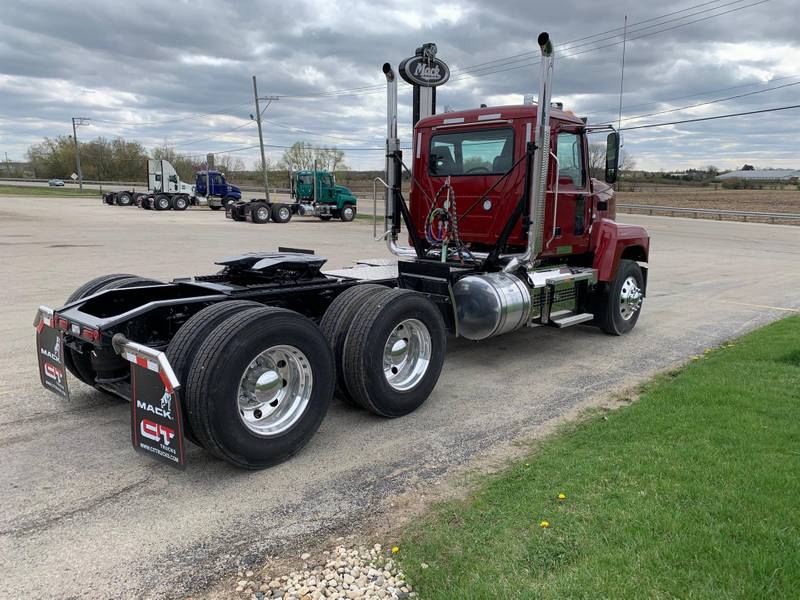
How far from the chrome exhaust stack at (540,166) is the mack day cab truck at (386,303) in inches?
0.6

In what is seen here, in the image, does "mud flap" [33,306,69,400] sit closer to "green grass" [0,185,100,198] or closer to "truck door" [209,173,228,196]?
"truck door" [209,173,228,196]

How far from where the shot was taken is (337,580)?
2.85 m

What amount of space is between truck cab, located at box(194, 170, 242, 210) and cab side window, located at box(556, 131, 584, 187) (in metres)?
35.6

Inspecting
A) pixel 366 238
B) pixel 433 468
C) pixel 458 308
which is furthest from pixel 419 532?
pixel 366 238

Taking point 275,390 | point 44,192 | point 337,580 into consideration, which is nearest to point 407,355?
point 275,390

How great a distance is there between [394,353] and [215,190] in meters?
37.6

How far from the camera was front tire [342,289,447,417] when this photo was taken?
4.62 meters

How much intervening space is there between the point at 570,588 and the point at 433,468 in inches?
60.6

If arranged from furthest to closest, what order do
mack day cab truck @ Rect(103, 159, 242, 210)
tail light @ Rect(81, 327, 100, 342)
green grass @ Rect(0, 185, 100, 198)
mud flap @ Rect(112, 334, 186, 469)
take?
green grass @ Rect(0, 185, 100, 198), mack day cab truck @ Rect(103, 159, 242, 210), tail light @ Rect(81, 327, 100, 342), mud flap @ Rect(112, 334, 186, 469)

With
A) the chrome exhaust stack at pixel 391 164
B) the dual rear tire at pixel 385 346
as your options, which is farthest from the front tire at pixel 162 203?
the dual rear tire at pixel 385 346

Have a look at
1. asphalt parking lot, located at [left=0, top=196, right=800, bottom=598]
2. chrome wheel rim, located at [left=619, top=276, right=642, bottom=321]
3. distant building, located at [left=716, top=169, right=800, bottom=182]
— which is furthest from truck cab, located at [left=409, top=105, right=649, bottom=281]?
distant building, located at [left=716, top=169, right=800, bottom=182]

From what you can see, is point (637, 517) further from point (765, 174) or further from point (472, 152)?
point (765, 174)

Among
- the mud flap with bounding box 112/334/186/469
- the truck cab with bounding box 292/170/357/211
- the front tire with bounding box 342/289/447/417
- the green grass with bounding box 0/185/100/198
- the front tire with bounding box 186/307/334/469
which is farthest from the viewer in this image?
the green grass with bounding box 0/185/100/198

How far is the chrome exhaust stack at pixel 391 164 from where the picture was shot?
7250 millimetres
